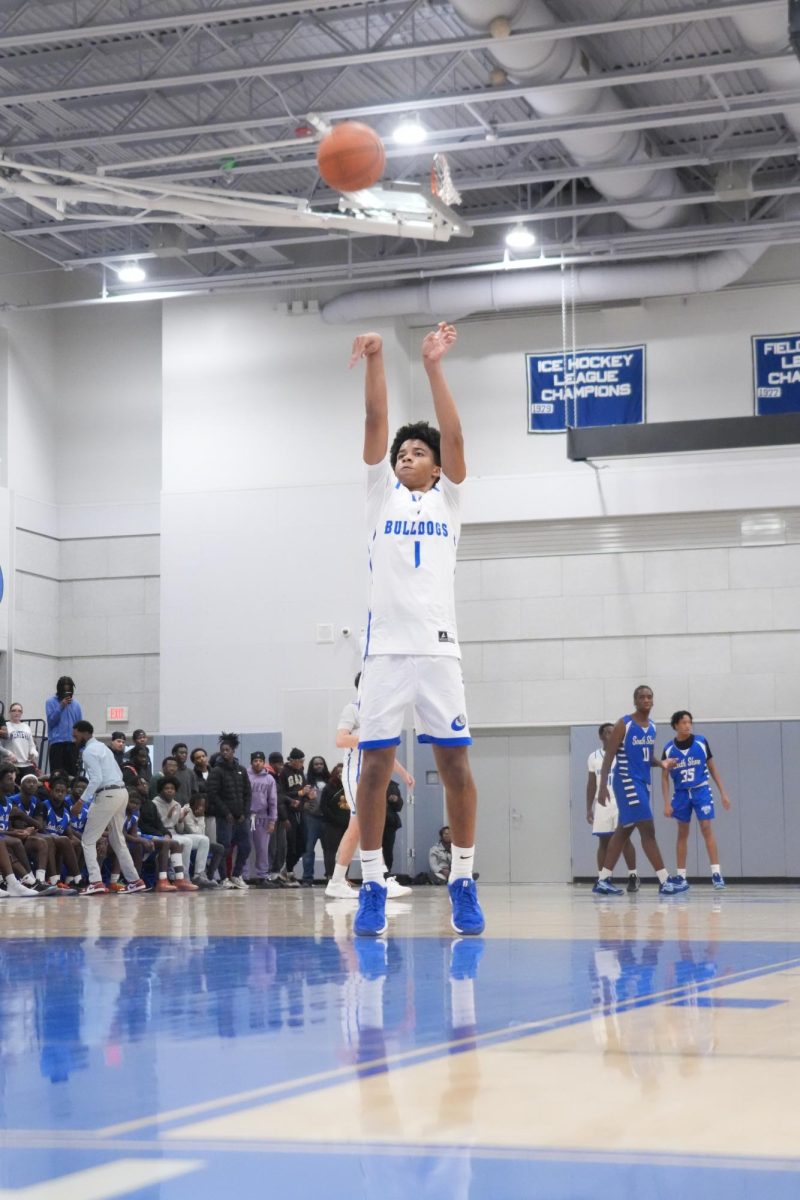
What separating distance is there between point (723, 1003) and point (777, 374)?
21426 millimetres

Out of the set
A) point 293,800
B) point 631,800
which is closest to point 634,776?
point 631,800

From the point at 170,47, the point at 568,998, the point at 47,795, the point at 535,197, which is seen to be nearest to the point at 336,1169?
the point at 568,998

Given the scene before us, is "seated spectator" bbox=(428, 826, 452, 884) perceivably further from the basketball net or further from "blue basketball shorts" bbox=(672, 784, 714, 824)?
the basketball net

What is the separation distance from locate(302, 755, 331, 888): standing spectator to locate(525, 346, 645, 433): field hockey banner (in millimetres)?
6860

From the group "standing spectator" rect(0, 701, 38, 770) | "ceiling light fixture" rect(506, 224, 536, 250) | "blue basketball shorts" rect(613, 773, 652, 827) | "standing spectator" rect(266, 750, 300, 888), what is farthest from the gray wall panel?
"standing spectator" rect(0, 701, 38, 770)

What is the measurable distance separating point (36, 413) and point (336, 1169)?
86.4ft

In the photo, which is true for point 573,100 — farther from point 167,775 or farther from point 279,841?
point 279,841

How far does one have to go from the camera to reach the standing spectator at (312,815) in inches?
836

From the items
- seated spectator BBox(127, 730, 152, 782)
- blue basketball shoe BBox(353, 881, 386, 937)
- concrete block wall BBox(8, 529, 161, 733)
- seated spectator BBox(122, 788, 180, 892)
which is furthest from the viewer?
concrete block wall BBox(8, 529, 161, 733)

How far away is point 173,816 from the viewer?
18.3 metres

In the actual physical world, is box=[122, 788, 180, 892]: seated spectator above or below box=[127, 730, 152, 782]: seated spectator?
below

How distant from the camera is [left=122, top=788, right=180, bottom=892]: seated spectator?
17.5 meters

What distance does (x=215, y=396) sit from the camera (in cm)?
2617

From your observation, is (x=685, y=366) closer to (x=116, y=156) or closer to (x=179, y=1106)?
(x=116, y=156)
